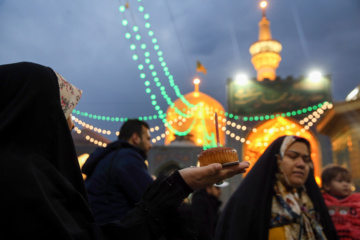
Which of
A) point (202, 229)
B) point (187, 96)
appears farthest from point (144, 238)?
point (187, 96)

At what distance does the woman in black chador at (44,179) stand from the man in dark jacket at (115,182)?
94 cm

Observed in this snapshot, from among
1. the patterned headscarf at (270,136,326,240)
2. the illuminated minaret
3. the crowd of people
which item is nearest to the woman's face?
the patterned headscarf at (270,136,326,240)

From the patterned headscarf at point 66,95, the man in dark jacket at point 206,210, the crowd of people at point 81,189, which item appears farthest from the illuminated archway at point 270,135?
the patterned headscarf at point 66,95

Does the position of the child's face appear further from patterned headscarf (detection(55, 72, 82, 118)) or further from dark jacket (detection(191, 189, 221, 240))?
patterned headscarf (detection(55, 72, 82, 118))

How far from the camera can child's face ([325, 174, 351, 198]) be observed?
3.21 metres

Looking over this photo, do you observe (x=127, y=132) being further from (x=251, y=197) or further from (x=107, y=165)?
(x=251, y=197)

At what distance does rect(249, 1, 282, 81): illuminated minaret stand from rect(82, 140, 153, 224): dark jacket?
16163 mm

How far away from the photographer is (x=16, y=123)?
1.01m

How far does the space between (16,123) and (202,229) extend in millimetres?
3141

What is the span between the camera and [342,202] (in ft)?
10.1

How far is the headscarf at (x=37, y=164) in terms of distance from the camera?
2.99 ft

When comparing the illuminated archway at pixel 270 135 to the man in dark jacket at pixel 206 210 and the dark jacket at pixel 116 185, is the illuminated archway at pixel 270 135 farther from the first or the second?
the dark jacket at pixel 116 185

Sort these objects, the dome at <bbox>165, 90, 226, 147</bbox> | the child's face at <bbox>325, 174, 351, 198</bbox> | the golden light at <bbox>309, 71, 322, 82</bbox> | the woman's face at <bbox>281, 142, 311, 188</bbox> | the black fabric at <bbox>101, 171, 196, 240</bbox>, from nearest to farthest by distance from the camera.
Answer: the black fabric at <bbox>101, 171, 196, 240</bbox> → the woman's face at <bbox>281, 142, 311, 188</bbox> → the child's face at <bbox>325, 174, 351, 198</bbox> → the golden light at <bbox>309, 71, 322, 82</bbox> → the dome at <bbox>165, 90, 226, 147</bbox>

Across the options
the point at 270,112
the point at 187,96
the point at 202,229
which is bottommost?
the point at 202,229
